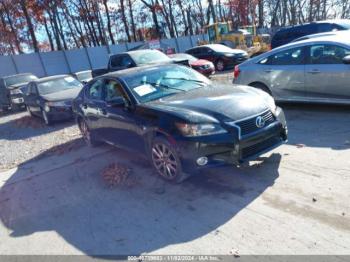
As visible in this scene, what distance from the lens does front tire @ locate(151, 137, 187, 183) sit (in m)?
4.17

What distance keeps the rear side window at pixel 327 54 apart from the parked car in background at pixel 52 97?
6849 mm

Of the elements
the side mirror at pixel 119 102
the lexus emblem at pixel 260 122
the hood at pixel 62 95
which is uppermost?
the side mirror at pixel 119 102

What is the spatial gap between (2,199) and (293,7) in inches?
1871

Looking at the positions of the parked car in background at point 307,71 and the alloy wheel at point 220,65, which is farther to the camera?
the alloy wheel at point 220,65

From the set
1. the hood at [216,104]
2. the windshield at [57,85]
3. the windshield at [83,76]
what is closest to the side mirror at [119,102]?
the hood at [216,104]

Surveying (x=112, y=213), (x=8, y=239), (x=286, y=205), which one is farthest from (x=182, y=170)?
(x=8, y=239)

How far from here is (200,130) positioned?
3908 millimetres

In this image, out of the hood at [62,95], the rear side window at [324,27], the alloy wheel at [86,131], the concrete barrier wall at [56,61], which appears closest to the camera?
the alloy wheel at [86,131]

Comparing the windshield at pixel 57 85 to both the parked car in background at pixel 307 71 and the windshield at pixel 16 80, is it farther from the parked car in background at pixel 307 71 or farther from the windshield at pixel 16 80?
the parked car in background at pixel 307 71

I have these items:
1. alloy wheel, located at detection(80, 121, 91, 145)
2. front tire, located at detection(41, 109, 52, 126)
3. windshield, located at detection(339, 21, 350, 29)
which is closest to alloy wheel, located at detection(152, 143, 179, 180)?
alloy wheel, located at detection(80, 121, 91, 145)

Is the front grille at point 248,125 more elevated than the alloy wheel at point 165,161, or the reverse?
the front grille at point 248,125

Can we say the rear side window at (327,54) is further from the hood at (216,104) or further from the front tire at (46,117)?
the front tire at (46,117)

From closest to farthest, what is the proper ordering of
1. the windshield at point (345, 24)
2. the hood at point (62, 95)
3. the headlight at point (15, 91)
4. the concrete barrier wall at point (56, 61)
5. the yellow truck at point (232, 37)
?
the hood at point (62, 95) < the windshield at point (345, 24) < the headlight at point (15, 91) < the concrete barrier wall at point (56, 61) < the yellow truck at point (232, 37)

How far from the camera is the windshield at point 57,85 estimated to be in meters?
10.7
